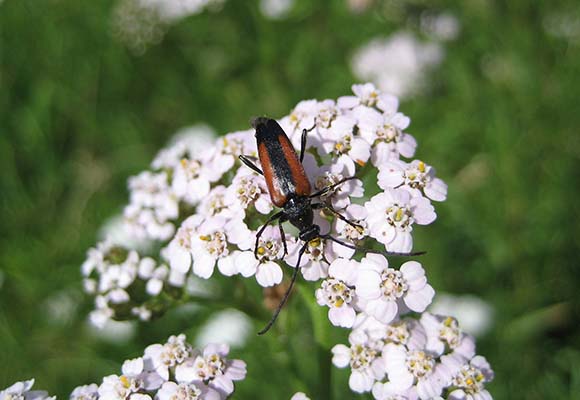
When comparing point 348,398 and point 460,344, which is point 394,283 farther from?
point 348,398

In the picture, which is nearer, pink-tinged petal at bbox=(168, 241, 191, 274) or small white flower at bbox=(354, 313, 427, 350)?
small white flower at bbox=(354, 313, 427, 350)

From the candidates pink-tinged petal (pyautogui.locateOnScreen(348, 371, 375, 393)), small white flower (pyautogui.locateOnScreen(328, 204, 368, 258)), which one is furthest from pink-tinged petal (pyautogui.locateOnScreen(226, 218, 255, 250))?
pink-tinged petal (pyautogui.locateOnScreen(348, 371, 375, 393))

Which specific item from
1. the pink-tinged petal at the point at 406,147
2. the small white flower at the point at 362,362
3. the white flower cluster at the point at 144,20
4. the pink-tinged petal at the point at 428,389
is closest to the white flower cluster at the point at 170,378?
the small white flower at the point at 362,362

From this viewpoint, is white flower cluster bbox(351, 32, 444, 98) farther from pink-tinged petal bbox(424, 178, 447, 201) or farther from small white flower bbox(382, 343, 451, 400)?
small white flower bbox(382, 343, 451, 400)

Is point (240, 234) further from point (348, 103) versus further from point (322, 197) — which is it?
point (348, 103)

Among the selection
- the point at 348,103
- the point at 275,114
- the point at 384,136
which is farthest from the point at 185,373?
the point at 275,114
